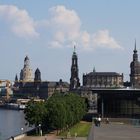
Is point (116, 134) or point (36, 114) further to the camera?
point (36, 114)

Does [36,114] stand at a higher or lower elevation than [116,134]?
higher

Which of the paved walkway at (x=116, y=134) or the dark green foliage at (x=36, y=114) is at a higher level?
the dark green foliage at (x=36, y=114)

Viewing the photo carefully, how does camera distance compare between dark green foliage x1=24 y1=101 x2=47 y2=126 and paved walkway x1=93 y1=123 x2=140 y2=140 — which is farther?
dark green foliage x1=24 y1=101 x2=47 y2=126

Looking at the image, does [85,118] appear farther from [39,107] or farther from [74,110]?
[39,107]

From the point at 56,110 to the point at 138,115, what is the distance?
46721 millimetres

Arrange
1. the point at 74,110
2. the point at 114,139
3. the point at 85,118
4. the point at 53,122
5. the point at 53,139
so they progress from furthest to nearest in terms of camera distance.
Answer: the point at 85,118
the point at 74,110
the point at 53,122
the point at 53,139
the point at 114,139

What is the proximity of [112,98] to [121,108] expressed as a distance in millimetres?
3085

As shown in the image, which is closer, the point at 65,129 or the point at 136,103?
the point at 65,129

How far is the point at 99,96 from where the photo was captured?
4892 inches

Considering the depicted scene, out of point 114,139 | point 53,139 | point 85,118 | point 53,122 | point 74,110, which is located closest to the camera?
point 114,139

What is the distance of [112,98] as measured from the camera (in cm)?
12062

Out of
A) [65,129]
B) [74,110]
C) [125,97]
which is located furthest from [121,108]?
[65,129]

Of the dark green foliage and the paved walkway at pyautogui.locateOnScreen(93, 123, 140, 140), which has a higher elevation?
the dark green foliage

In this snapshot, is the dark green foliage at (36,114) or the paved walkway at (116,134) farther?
Result: the dark green foliage at (36,114)
